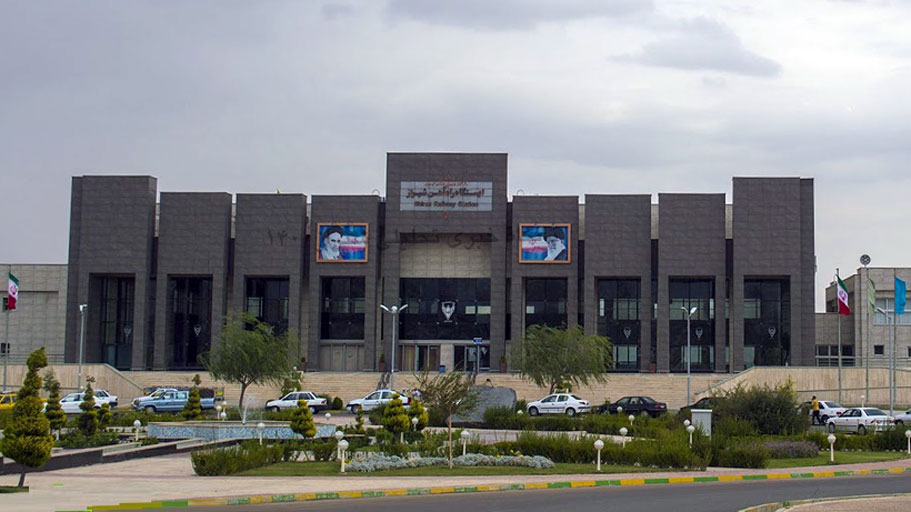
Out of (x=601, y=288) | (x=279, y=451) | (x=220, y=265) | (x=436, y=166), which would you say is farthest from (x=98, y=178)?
(x=279, y=451)

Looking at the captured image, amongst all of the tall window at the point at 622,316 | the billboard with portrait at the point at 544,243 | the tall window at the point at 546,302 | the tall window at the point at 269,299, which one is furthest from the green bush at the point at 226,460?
the tall window at the point at 622,316

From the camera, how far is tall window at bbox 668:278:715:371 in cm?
8294

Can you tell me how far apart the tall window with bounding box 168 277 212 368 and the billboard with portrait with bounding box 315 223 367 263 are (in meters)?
9.55

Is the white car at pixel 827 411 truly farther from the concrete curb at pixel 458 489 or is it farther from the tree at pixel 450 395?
the tree at pixel 450 395

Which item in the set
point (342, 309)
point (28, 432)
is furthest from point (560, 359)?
point (28, 432)

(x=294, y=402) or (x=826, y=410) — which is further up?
(x=826, y=410)

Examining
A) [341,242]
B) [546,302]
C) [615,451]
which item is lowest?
[615,451]

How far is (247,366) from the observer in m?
61.2

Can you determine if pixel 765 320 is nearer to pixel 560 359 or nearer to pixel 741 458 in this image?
pixel 560 359

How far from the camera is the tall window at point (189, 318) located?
84812 mm

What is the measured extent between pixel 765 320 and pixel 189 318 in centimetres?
4355

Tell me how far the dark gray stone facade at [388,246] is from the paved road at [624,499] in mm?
55122

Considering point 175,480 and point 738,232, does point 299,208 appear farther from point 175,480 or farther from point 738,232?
point 175,480

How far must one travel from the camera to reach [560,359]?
66125mm
